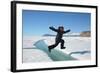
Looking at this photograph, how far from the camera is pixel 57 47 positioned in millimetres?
1335

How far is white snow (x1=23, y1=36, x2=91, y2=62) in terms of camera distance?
1264 mm

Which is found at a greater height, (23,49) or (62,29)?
(62,29)

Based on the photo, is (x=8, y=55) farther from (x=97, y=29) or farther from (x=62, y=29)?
(x=97, y=29)

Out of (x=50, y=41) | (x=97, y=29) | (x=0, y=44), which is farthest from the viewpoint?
(x=97, y=29)

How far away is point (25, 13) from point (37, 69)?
0.36 metres

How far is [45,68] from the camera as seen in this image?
1.29m

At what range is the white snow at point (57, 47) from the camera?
1264mm

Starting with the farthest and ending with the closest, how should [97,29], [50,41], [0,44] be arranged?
1. [97,29]
2. [50,41]
3. [0,44]

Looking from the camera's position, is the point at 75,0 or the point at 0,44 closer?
the point at 0,44

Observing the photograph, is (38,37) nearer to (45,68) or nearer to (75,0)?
(45,68)

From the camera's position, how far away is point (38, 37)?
1290 millimetres

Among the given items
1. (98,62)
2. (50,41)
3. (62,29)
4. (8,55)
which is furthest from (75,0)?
(8,55)

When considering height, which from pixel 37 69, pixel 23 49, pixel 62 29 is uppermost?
pixel 62 29

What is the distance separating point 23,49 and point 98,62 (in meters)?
0.56
